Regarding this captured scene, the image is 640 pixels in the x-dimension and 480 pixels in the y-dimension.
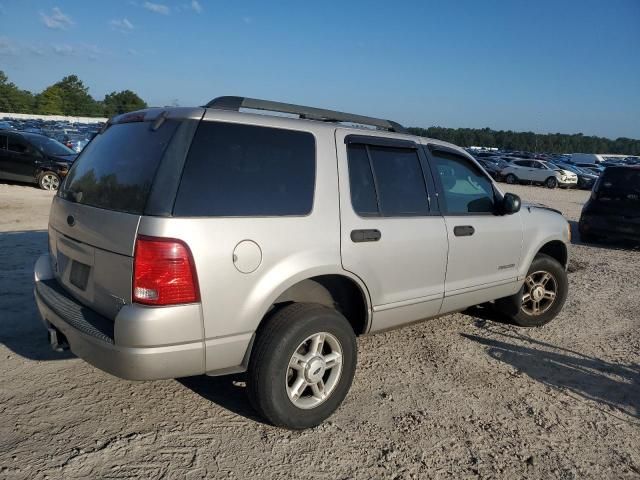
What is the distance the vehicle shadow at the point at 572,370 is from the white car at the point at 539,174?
28.8 m

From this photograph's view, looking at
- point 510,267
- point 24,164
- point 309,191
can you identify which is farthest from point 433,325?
point 24,164

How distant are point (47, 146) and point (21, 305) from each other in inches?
446

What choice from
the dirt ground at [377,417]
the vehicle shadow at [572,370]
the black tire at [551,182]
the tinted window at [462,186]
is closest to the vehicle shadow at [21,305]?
the dirt ground at [377,417]

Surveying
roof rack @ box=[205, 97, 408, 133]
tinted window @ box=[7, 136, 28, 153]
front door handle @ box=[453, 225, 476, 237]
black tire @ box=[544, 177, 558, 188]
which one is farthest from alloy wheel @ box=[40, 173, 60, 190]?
black tire @ box=[544, 177, 558, 188]

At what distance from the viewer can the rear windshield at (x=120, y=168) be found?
2758 mm

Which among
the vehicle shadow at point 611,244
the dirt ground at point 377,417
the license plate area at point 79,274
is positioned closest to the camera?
the dirt ground at point 377,417

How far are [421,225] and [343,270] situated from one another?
0.85m

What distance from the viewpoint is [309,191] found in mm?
3141

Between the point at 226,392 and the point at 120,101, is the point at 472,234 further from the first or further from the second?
the point at 120,101

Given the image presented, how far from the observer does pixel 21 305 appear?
16.2ft

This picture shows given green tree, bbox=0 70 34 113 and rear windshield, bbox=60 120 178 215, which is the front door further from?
green tree, bbox=0 70 34 113

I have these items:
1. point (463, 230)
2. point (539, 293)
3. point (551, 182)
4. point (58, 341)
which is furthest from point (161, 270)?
point (551, 182)

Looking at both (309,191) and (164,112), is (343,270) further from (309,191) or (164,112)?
(164,112)

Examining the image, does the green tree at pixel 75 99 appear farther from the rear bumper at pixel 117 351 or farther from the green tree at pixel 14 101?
the rear bumper at pixel 117 351
